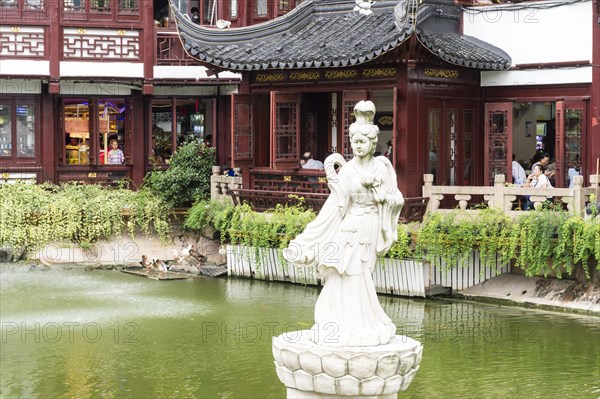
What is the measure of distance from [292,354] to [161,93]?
70.1ft

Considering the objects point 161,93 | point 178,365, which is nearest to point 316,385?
point 178,365

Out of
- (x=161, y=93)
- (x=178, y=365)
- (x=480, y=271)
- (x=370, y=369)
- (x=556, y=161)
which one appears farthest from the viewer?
(x=161, y=93)

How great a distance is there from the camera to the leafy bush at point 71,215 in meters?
26.3

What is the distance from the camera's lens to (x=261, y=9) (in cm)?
3030

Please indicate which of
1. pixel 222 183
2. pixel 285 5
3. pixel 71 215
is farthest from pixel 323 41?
pixel 71 215

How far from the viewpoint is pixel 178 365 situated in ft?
58.5

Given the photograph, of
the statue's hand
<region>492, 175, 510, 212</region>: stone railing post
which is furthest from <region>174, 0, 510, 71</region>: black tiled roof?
the statue's hand

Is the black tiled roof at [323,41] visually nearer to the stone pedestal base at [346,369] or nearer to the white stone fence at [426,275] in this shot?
the white stone fence at [426,275]

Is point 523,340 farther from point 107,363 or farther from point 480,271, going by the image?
point 107,363

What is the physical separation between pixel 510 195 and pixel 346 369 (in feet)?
41.0

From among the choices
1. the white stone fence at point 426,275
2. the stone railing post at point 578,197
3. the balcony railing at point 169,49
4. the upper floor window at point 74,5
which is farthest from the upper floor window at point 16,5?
the stone railing post at point 578,197

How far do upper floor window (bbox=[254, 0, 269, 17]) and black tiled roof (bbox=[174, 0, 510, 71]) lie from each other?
8.98 feet

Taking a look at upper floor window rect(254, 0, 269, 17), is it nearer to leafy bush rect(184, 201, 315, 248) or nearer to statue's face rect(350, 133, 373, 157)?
leafy bush rect(184, 201, 315, 248)

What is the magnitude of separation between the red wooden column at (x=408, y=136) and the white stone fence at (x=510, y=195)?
1.63ft
